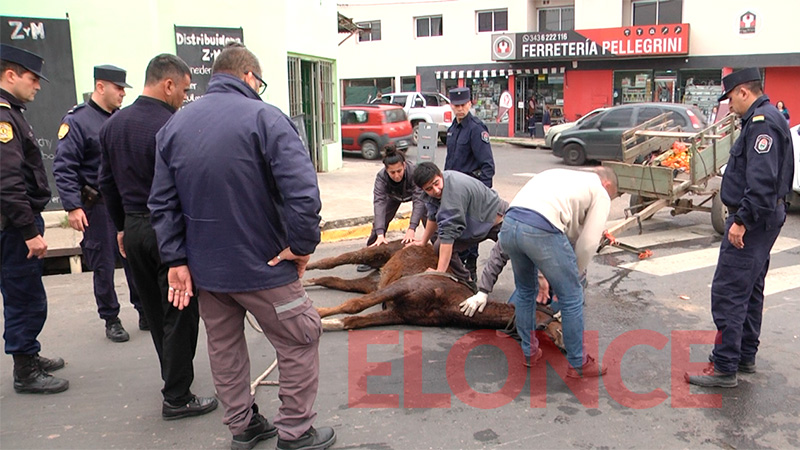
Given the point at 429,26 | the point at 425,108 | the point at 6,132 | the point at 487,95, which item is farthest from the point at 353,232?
the point at 429,26

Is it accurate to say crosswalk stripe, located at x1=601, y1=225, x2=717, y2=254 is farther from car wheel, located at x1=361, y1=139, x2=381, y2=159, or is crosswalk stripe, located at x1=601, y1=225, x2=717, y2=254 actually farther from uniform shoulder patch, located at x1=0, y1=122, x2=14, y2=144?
car wheel, located at x1=361, y1=139, x2=381, y2=159

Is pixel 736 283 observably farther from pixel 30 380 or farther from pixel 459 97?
pixel 30 380

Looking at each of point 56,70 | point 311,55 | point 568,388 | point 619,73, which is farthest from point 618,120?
point 568,388

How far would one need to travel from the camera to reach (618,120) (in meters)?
16.5

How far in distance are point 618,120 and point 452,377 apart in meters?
13.7

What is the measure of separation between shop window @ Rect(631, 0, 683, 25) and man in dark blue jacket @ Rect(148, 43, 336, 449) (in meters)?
25.5

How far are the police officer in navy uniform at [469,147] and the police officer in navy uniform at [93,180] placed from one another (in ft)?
10.5

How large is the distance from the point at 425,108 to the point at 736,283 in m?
20.2

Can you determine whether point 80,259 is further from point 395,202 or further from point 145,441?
point 145,441

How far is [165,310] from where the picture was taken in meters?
3.75

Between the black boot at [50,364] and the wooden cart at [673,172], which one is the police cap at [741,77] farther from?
the black boot at [50,364]

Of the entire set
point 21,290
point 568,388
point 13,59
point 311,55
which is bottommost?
point 568,388

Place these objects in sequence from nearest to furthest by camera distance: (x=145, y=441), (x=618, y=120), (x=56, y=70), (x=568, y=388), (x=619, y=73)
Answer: (x=145, y=441) → (x=568, y=388) → (x=56, y=70) → (x=618, y=120) → (x=619, y=73)

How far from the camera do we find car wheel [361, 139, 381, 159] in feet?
61.5
